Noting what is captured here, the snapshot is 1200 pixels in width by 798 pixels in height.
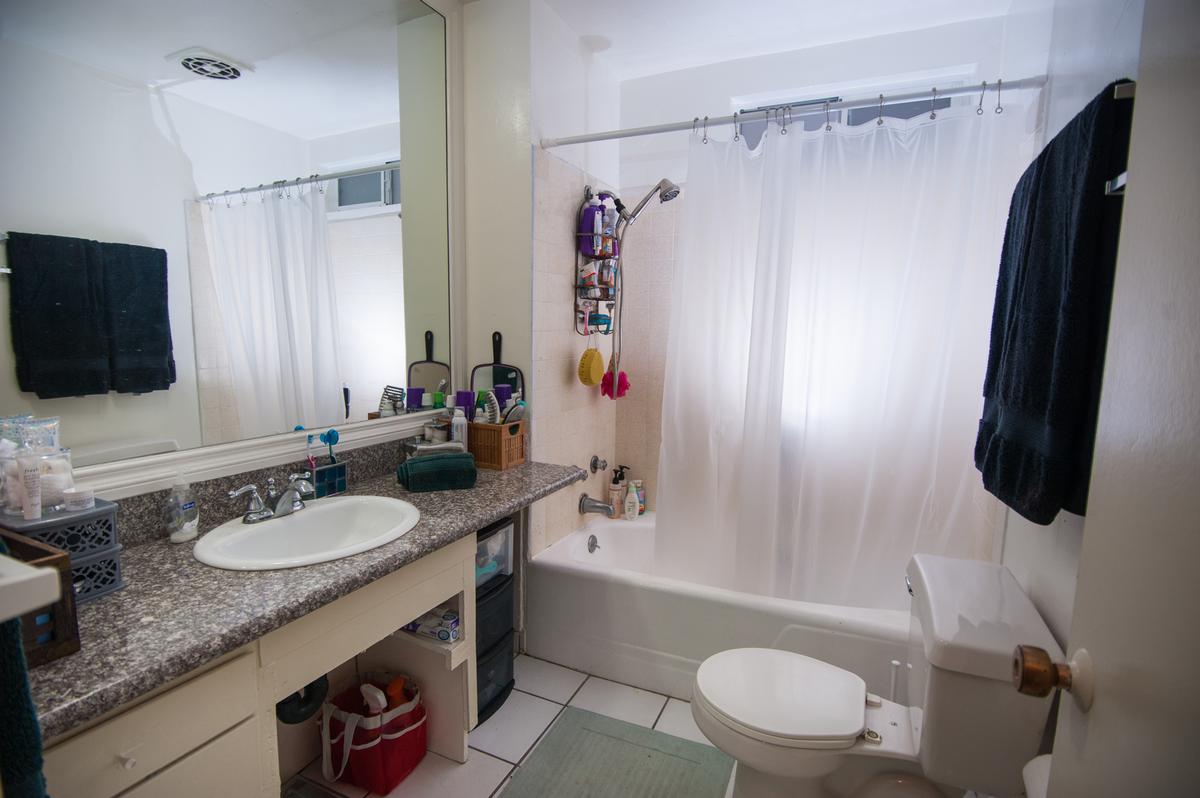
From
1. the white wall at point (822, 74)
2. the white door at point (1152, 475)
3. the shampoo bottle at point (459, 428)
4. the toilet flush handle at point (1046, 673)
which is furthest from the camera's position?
the white wall at point (822, 74)

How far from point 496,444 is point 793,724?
3.94ft

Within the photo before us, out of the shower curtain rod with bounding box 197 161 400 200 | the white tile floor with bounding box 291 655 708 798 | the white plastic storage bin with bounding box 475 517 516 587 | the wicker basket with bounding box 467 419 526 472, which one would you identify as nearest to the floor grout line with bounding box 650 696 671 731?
the white tile floor with bounding box 291 655 708 798

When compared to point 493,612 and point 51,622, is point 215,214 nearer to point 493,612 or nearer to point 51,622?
point 51,622

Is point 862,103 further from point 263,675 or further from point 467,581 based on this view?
point 263,675

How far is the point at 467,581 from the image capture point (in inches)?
61.1

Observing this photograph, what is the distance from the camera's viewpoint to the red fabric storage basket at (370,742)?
1563 millimetres

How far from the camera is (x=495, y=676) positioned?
1936mm

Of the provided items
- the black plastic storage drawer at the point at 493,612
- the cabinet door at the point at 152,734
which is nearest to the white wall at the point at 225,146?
the cabinet door at the point at 152,734

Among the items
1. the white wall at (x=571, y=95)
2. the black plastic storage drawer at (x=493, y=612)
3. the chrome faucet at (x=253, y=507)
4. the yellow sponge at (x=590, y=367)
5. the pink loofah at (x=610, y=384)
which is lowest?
the black plastic storage drawer at (x=493, y=612)

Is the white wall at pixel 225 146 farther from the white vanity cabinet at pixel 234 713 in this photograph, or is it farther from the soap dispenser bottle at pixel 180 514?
the white vanity cabinet at pixel 234 713

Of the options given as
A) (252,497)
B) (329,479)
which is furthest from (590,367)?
(252,497)

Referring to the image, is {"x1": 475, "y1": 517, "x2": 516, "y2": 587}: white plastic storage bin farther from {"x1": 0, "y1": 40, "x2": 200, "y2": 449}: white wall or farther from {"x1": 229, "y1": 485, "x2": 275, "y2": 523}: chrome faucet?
{"x1": 0, "y1": 40, "x2": 200, "y2": 449}: white wall

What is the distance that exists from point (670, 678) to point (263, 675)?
4.68 feet

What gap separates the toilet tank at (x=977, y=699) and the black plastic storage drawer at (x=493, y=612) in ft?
4.08
